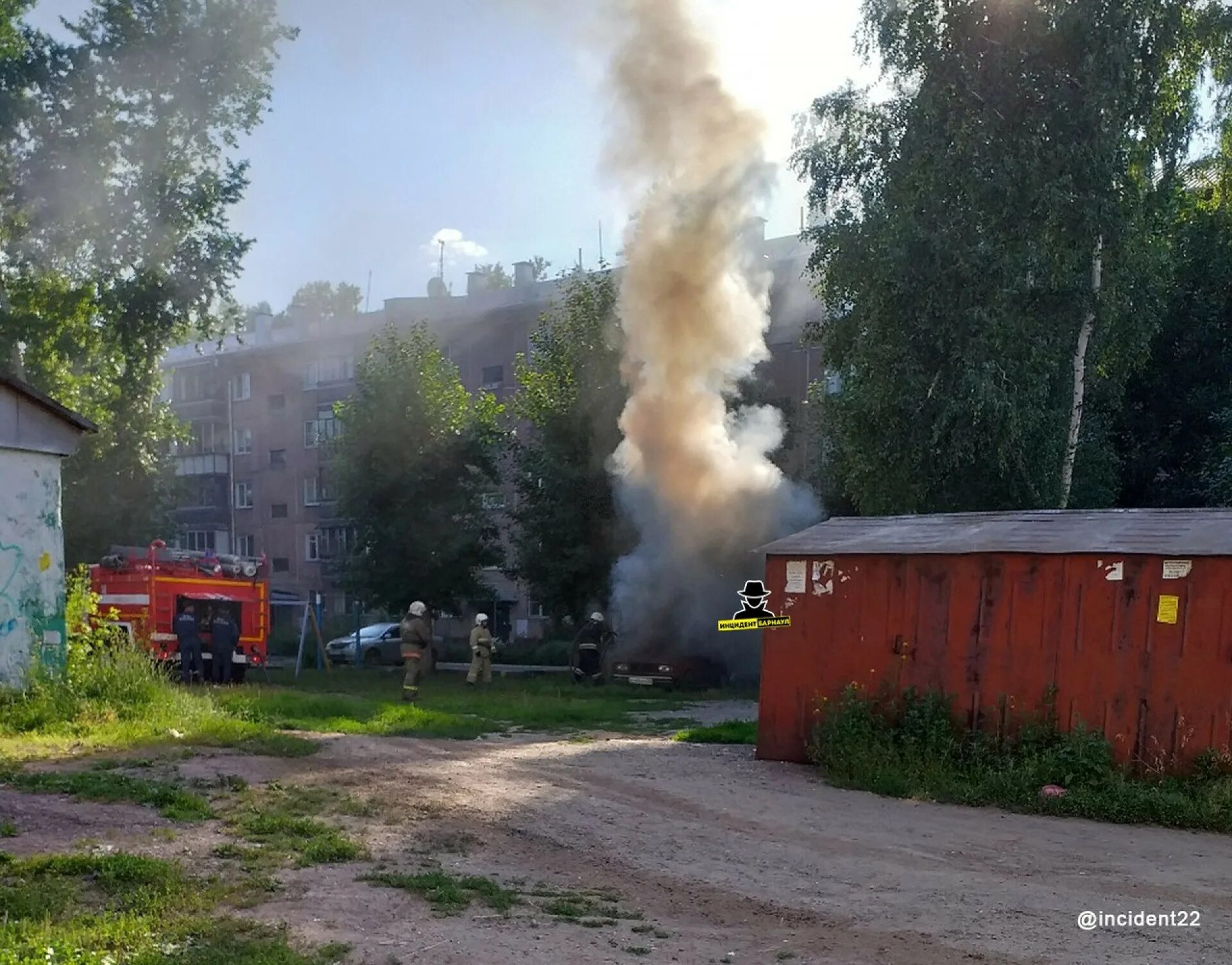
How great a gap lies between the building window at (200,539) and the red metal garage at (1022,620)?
165ft

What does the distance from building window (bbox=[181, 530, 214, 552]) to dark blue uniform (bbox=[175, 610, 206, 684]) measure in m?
39.1

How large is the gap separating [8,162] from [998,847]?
24.6 meters

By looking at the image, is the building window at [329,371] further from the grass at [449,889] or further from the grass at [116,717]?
the grass at [449,889]

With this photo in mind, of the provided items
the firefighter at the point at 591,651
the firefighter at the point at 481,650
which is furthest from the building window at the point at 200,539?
the firefighter at the point at 481,650

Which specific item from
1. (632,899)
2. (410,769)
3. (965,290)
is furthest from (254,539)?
(632,899)

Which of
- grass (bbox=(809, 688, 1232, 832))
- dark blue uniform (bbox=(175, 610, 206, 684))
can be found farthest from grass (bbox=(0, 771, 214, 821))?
dark blue uniform (bbox=(175, 610, 206, 684))

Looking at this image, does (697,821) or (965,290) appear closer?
(697,821)

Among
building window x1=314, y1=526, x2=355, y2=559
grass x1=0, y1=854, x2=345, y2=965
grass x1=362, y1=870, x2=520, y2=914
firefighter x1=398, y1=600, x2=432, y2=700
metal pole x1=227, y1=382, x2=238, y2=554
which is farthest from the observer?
metal pole x1=227, y1=382, x2=238, y2=554

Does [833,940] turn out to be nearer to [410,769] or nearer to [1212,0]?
[410,769]

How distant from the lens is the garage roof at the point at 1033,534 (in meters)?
10.9

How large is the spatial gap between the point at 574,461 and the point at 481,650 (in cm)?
759

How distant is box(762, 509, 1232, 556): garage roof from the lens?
1088 cm

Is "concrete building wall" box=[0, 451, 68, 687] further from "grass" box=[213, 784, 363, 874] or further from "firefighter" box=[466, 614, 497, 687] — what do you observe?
"firefighter" box=[466, 614, 497, 687]

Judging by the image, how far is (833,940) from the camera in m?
6.23
